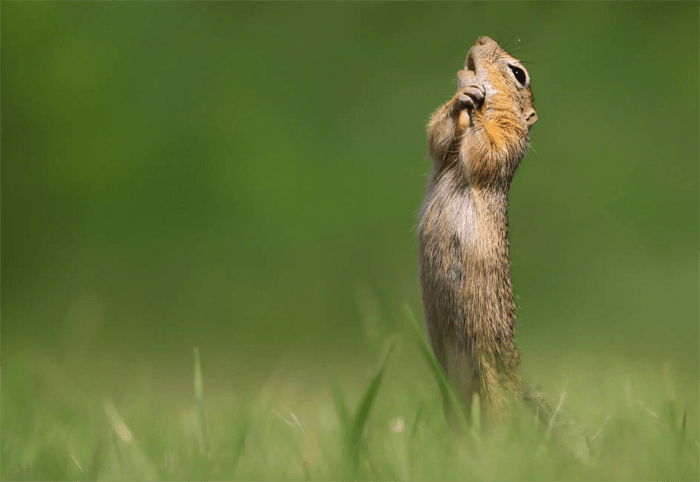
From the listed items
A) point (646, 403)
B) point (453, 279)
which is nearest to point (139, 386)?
point (453, 279)

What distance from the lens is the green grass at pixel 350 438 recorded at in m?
1.37

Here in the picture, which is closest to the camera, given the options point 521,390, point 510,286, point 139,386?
point 521,390

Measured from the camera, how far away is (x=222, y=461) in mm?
1438

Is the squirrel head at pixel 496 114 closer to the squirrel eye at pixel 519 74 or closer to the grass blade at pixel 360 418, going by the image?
the squirrel eye at pixel 519 74

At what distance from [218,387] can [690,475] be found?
2.70 meters

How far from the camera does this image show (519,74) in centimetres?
247

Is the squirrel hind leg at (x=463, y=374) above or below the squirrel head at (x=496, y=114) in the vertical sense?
→ below

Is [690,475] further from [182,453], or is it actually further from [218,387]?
[218,387]

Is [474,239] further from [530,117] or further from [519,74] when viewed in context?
[519,74]

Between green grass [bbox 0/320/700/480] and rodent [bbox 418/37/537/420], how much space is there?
129mm

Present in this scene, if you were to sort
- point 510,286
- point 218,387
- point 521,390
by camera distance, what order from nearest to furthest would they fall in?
1. point 521,390
2. point 510,286
3. point 218,387

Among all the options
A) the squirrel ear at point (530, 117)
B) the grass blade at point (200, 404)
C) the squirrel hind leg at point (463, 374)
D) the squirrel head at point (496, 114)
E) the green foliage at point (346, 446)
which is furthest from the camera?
the squirrel ear at point (530, 117)

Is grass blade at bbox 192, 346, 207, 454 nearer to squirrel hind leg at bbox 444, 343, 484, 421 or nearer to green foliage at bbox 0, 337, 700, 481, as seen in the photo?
green foliage at bbox 0, 337, 700, 481

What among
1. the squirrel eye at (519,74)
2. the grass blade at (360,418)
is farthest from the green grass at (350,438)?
the squirrel eye at (519,74)
